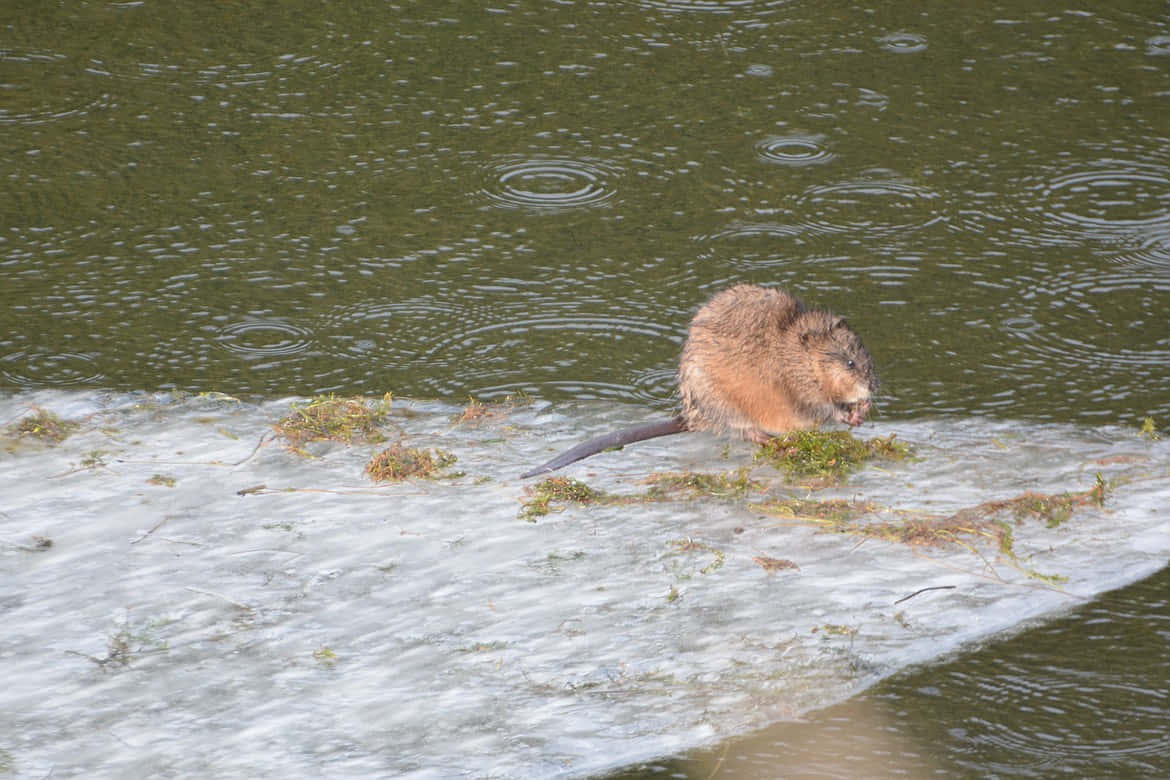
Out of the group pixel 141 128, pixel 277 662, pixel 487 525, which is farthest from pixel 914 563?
pixel 141 128

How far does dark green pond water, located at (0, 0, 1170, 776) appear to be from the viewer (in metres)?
4.97

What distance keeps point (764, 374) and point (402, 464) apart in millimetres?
1083

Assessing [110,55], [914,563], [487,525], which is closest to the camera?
[914,563]

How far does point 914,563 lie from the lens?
369cm

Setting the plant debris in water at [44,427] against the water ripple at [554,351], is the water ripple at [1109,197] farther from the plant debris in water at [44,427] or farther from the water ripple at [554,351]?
the plant debris in water at [44,427]

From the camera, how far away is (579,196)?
19.6 ft

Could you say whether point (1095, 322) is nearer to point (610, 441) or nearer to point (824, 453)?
point (824, 453)

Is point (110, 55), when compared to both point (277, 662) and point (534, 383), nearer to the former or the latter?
point (534, 383)

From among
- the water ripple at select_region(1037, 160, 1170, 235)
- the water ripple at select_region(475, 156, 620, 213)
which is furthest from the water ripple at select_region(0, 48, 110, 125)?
the water ripple at select_region(1037, 160, 1170, 235)

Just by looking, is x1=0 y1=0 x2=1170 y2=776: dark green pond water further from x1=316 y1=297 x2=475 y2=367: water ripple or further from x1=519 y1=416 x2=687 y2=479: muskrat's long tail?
x1=519 y1=416 x2=687 y2=479: muskrat's long tail

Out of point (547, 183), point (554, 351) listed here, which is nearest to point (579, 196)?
point (547, 183)

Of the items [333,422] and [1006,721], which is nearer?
[1006,721]

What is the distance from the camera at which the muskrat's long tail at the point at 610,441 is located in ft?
13.9

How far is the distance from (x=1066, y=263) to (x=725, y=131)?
163cm
